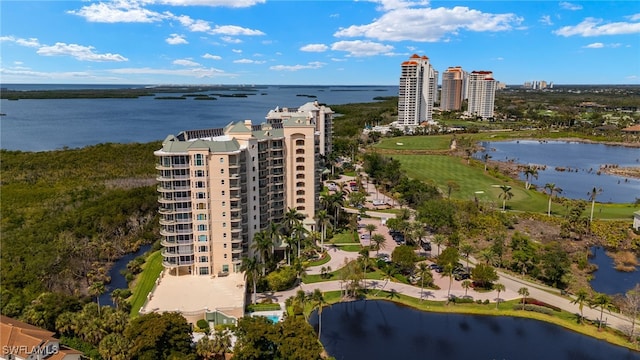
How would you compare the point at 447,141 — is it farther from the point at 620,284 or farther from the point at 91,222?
the point at 91,222

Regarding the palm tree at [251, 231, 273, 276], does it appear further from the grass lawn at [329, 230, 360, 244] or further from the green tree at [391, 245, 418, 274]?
the grass lawn at [329, 230, 360, 244]

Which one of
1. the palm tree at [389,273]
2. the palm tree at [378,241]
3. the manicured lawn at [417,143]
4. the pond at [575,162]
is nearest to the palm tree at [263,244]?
the palm tree at [389,273]

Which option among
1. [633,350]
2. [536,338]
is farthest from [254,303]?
[633,350]

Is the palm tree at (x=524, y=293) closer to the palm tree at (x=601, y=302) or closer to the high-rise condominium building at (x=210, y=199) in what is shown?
the palm tree at (x=601, y=302)

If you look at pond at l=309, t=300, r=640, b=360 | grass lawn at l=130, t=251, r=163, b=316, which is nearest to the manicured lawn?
grass lawn at l=130, t=251, r=163, b=316

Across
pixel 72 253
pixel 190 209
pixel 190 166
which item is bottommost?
pixel 72 253

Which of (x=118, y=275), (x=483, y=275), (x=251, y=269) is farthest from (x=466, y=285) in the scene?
(x=118, y=275)
